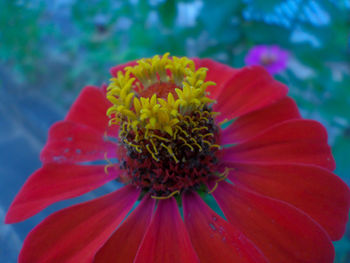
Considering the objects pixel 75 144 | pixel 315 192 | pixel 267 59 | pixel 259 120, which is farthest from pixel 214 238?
pixel 267 59

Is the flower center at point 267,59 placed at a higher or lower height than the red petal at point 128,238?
higher

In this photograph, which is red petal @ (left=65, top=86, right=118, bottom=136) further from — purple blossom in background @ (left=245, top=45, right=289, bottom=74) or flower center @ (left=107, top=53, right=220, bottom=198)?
purple blossom in background @ (left=245, top=45, right=289, bottom=74)

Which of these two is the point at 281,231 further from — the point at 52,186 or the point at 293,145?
the point at 52,186

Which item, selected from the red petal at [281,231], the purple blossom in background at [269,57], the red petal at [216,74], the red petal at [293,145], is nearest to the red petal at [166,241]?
the red petal at [281,231]

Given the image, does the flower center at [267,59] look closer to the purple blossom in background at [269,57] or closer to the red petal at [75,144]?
the purple blossom in background at [269,57]

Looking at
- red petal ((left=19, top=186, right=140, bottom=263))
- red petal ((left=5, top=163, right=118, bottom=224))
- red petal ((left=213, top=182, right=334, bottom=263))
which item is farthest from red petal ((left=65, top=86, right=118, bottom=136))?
red petal ((left=213, top=182, right=334, bottom=263))

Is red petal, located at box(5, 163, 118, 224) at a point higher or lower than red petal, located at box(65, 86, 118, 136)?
lower
